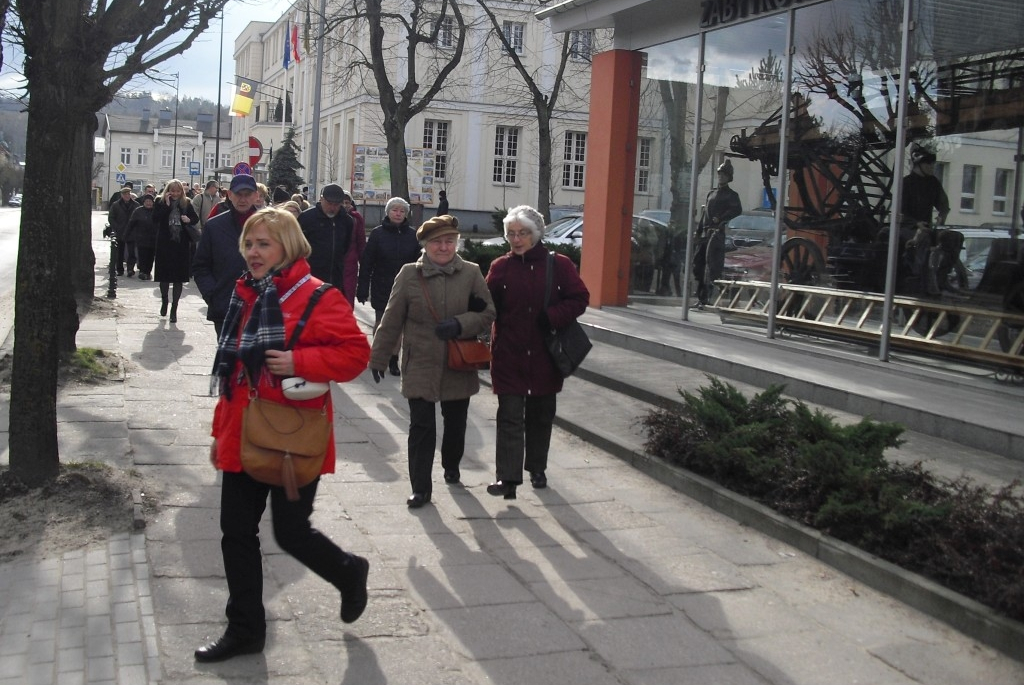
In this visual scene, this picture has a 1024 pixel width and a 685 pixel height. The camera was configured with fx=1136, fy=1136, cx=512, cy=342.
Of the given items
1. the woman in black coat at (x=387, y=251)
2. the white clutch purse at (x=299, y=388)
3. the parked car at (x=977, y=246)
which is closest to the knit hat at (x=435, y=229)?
the white clutch purse at (x=299, y=388)

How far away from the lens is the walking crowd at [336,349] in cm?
430

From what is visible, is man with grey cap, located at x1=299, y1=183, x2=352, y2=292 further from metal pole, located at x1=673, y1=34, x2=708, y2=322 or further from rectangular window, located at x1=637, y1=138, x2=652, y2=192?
rectangular window, located at x1=637, y1=138, x2=652, y2=192

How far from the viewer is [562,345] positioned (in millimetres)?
7125

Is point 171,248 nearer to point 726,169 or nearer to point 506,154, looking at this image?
point 726,169

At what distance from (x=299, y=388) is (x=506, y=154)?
4784 cm

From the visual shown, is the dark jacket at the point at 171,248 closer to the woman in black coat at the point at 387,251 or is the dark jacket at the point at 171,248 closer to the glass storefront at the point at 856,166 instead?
the woman in black coat at the point at 387,251

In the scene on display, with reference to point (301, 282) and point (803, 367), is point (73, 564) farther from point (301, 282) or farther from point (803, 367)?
point (803, 367)

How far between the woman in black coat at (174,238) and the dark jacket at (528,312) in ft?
29.0

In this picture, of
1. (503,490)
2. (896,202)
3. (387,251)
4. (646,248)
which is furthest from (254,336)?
(646,248)

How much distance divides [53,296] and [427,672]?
3.54 meters

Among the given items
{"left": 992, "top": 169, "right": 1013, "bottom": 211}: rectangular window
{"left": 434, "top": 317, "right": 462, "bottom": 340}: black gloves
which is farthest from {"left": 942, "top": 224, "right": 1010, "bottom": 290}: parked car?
{"left": 434, "top": 317, "right": 462, "bottom": 340}: black gloves

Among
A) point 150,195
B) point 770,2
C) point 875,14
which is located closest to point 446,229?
point 875,14

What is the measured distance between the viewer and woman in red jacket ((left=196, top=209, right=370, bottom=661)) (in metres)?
4.29

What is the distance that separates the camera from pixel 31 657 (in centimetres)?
439
